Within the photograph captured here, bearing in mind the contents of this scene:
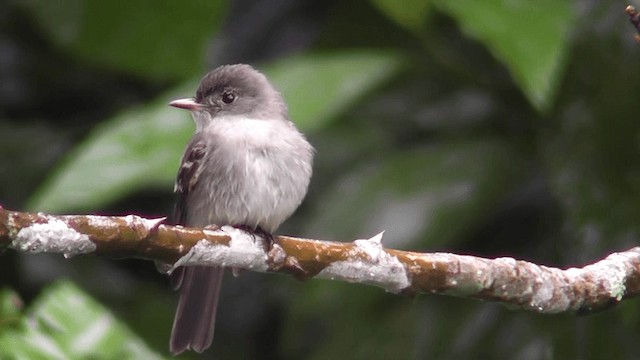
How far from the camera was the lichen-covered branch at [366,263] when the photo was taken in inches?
108

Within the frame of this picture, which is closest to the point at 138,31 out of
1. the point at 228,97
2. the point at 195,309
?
the point at 228,97

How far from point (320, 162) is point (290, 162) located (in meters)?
1.35

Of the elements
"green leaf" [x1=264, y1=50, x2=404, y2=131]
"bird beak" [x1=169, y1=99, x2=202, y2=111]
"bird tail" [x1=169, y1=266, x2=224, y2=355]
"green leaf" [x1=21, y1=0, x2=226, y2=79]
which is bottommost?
"bird tail" [x1=169, y1=266, x2=224, y2=355]

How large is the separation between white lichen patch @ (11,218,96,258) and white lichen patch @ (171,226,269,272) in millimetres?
295

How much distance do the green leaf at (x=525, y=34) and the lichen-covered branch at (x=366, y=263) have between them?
0.92 metres

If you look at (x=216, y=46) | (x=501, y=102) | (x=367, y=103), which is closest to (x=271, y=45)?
(x=216, y=46)

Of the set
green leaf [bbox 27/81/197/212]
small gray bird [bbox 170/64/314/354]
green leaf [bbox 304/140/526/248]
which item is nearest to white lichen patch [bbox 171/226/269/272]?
small gray bird [bbox 170/64/314/354]

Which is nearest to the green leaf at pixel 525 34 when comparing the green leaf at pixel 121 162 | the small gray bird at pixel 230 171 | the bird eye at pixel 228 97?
the small gray bird at pixel 230 171

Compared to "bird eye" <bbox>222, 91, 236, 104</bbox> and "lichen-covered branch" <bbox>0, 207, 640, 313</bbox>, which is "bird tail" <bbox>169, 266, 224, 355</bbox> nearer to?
"bird eye" <bbox>222, 91, 236, 104</bbox>

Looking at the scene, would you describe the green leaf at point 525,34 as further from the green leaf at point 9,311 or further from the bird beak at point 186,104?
the green leaf at point 9,311

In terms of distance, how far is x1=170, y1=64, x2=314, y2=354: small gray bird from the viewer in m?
4.02

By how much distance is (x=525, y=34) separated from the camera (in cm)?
434

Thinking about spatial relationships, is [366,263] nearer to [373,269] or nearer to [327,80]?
[373,269]

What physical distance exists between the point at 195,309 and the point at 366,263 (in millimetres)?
1273
